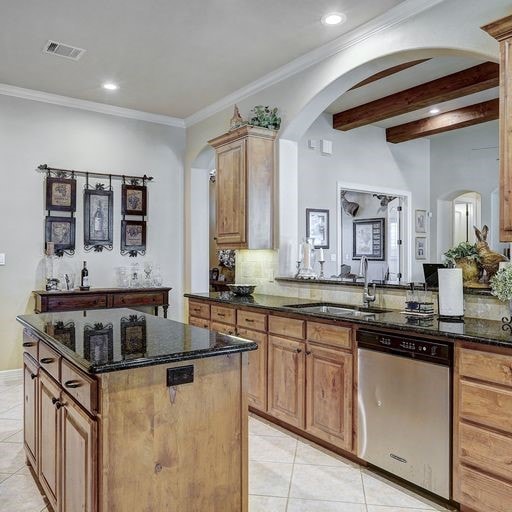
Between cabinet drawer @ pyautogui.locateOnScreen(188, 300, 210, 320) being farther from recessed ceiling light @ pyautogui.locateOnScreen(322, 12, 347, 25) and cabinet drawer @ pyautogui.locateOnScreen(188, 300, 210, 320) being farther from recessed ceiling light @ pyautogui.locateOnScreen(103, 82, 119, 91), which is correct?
recessed ceiling light @ pyautogui.locateOnScreen(322, 12, 347, 25)

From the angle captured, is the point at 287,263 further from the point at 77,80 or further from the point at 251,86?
the point at 77,80

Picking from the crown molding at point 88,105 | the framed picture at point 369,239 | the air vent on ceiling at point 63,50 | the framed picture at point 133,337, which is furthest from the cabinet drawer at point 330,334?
the framed picture at point 369,239

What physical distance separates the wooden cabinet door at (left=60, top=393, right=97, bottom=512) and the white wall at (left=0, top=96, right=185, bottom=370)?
333cm

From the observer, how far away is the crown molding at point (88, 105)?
4.84m

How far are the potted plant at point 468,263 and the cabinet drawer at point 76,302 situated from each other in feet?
11.7

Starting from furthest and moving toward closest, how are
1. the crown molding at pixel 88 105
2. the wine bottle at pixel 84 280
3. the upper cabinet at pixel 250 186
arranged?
the wine bottle at pixel 84 280 → the crown molding at pixel 88 105 → the upper cabinet at pixel 250 186

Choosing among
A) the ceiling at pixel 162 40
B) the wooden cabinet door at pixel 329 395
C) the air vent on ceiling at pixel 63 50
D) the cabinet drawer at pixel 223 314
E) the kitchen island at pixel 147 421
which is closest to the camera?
the kitchen island at pixel 147 421

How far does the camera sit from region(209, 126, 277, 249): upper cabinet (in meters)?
4.28

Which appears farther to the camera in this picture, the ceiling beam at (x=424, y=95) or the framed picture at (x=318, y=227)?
the framed picture at (x=318, y=227)

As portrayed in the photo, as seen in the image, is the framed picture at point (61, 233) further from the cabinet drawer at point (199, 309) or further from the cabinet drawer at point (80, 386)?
the cabinet drawer at point (80, 386)

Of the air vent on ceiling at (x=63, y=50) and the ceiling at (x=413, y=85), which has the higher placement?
the ceiling at (x=413, y=85)

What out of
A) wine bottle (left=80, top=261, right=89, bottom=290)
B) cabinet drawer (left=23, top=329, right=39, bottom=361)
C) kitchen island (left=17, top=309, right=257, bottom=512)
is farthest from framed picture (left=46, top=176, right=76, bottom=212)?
kitchen island (left=17, top=309, right=257, bottom=512)

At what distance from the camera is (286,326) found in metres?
3.37

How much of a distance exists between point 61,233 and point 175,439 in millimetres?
3887
